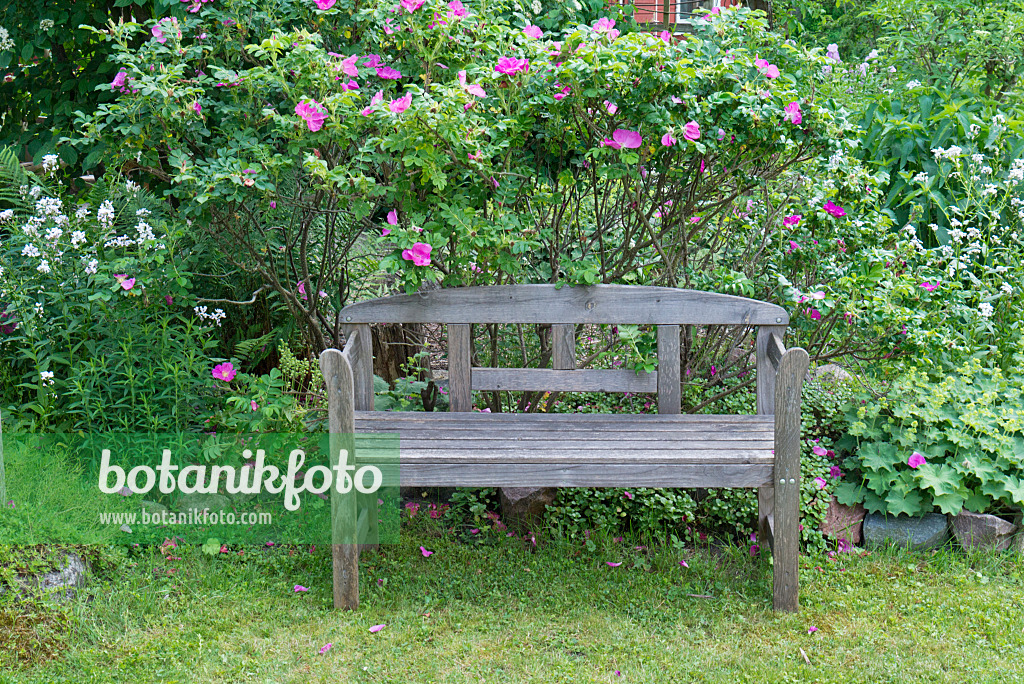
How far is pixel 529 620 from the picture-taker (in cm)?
283

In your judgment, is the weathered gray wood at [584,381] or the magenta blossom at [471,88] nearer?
the magenta blossom at [471,88]

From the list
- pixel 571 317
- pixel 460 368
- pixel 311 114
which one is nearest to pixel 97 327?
pixel 311 114

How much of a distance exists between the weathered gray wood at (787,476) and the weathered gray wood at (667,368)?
0.56 m

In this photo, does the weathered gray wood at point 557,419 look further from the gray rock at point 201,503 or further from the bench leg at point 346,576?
the gray rock at point 201,503

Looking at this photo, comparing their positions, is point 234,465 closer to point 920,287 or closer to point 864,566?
point 864,566

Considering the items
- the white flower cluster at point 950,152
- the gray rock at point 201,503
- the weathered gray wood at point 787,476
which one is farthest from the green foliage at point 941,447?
the gray rock at point 201,503

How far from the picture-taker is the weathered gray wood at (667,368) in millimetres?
3215

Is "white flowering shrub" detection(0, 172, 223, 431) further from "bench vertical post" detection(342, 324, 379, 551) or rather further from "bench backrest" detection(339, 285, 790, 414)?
"bench backrest" detection(339, 285, 790, 414)

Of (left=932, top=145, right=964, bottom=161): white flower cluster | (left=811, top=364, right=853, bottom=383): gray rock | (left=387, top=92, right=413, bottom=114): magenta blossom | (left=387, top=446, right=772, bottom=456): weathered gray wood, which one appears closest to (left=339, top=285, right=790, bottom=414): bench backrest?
(left=387, top=446, right=772, bottom=456): weathered gray wood

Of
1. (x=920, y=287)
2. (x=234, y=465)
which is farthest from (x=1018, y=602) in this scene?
(x=234, y=465)

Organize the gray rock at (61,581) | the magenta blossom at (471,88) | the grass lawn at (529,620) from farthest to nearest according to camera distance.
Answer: the magenta blossom at (471,88) → the gray rock at (61,581) → the grass lawn at (529,620)

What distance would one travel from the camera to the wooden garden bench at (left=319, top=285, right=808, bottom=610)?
2744 mm

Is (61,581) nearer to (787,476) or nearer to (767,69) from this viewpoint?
(787,476)

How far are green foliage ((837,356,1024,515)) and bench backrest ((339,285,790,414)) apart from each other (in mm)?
495
